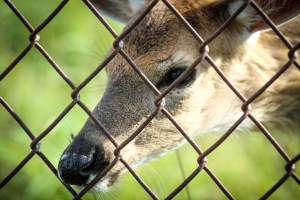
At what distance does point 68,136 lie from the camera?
15.4 ft

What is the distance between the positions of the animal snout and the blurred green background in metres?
1.09

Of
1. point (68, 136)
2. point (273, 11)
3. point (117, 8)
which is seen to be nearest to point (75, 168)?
point (273, 11)

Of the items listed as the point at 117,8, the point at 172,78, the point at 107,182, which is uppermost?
the point at 117,8

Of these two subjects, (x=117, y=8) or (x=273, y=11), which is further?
(x=117, y=8)

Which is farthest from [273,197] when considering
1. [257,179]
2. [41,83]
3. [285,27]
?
[41,83]

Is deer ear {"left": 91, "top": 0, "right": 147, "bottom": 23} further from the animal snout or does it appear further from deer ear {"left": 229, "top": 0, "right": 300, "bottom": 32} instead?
the animal snout

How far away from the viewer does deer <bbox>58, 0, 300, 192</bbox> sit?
3.04m

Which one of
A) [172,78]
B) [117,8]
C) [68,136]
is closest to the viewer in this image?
[172,78]

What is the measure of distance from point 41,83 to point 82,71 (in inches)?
15.0

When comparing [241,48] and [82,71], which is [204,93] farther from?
[82,71]

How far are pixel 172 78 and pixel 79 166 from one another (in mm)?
786

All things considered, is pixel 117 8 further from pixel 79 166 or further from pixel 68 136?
pixel 79 166

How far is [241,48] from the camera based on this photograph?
375cm

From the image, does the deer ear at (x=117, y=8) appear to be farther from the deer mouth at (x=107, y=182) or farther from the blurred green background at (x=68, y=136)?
the deer mouth at (x=107, y=182)
